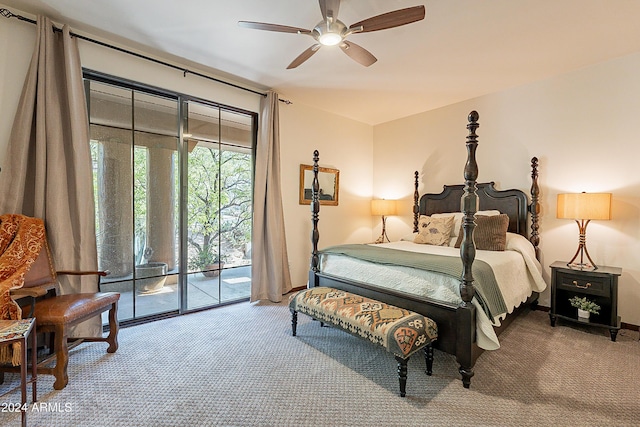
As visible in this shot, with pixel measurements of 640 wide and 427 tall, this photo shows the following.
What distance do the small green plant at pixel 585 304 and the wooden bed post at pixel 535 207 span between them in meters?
0.64

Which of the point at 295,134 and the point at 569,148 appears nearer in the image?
the point at 569,148

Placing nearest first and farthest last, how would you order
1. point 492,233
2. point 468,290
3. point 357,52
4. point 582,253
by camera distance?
1. point 468,290
2. point 357,52
3. point 582,253
4. point 492,233

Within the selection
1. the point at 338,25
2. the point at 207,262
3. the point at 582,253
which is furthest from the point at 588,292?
the point at 207,262

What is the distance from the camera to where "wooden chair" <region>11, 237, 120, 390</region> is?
6.37 feet

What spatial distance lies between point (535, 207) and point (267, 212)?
3.31 meters

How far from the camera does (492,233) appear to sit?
126 inches

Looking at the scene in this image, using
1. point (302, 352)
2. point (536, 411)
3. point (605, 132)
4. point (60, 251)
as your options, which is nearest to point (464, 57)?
point (605, 132)

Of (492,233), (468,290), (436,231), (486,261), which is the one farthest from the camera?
(436,231)

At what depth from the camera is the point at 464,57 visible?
2.99 m

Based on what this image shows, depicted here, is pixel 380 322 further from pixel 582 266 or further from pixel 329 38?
pixel 582 266

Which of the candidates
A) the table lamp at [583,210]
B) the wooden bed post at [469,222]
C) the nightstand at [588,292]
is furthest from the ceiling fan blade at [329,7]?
the nightstand at [588,292]

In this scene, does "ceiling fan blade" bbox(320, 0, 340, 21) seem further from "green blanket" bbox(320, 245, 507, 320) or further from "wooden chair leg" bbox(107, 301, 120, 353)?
"wooden chair leg" bbox(107, 301, 120, 353)

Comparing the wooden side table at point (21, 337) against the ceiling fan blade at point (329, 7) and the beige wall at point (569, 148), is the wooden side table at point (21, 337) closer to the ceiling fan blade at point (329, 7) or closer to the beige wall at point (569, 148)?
the ceiling fan blade at point (329, 7)

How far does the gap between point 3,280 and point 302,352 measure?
2211mm
